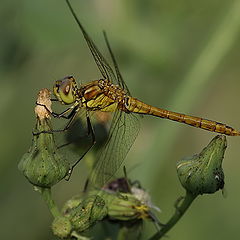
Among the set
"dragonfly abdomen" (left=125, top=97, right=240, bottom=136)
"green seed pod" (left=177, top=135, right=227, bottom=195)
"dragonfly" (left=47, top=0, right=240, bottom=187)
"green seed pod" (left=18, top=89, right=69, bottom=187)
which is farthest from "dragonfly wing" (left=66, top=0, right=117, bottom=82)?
"green seed pod" (left=177, top=135, right=227, bottom=195)

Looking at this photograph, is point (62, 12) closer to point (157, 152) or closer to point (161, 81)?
point (161, 81)

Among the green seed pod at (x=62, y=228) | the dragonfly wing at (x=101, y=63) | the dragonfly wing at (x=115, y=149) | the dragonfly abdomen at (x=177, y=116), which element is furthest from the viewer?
the dragonfly abdomen at (x=177, y=116)

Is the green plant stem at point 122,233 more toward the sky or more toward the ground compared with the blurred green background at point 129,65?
more toward the ground

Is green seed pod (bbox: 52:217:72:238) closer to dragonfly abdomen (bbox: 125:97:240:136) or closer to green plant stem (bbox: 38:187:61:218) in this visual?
green plant stem (bbox: 38:187:61:218)

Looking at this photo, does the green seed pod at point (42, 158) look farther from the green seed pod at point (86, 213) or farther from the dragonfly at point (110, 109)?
the dragonfly at point (110, 109)

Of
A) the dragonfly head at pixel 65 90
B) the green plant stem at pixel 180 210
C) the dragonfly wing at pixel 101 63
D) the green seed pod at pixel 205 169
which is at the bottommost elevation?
the green plant stem at pixel 180 210

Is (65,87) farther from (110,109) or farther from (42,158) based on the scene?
(42,158)

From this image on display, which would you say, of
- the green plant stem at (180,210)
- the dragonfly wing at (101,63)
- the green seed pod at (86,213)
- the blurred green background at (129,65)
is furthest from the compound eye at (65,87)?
the green plant stem at (180,210)
